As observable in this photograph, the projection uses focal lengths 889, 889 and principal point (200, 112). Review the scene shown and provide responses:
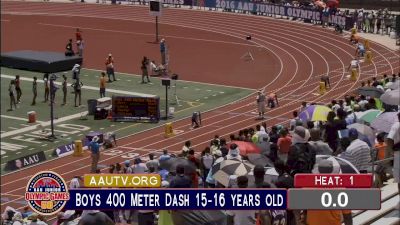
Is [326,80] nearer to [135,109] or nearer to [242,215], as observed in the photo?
[135,109]

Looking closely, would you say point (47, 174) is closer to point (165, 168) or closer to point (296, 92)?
point (165, 168)

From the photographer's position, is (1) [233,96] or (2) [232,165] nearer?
(2) [232,165]

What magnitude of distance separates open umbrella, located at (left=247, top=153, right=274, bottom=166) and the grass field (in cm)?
1494

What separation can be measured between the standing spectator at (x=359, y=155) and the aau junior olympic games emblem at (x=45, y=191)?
5.03m

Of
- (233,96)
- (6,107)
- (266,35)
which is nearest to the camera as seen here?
(6,107)

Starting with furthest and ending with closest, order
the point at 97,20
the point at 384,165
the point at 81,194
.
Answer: the point at 97,20
the point at 384,165
the point at 81,194

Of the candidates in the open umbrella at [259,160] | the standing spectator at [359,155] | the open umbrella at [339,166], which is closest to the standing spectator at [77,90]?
the open umbrella at [259,160]

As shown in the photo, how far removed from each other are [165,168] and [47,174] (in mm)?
3882

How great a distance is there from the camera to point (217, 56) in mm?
51500

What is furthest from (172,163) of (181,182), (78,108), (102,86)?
(102,86)

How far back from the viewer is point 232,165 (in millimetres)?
16391

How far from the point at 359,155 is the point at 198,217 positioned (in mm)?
4256

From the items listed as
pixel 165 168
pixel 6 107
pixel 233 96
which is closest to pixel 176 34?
pixel 233 96

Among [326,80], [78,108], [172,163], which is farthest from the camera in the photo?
[326,80]
